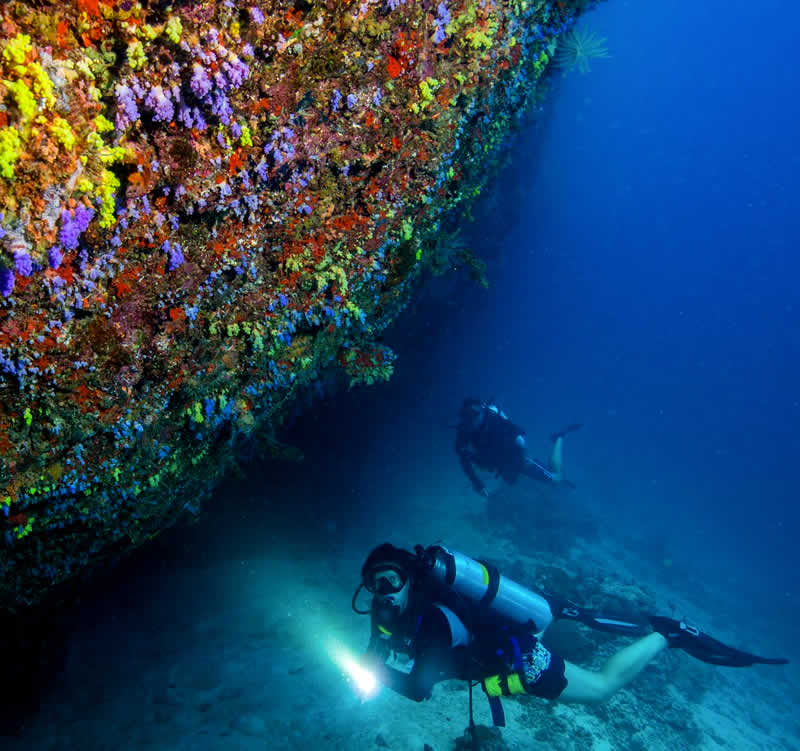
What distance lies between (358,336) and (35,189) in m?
2.40

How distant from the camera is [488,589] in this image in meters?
4.84

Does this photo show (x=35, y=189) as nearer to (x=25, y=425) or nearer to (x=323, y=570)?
(x=25, y=425)

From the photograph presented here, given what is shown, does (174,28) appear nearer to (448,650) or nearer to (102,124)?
(102,124)

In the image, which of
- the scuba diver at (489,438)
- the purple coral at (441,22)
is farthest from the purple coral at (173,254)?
the scuba diver at (489,438)

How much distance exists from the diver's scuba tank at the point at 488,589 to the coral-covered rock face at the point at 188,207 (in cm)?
287

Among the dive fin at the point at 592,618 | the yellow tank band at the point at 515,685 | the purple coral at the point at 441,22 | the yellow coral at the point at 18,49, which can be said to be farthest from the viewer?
the dive fin at the point at 592,618

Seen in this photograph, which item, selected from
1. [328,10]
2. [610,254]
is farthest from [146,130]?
[610,254]

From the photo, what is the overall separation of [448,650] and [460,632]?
21 cm

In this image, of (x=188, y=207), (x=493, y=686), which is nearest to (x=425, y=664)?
(x=493, y=686)

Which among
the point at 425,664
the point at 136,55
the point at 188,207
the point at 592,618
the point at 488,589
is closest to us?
the point at 136,55

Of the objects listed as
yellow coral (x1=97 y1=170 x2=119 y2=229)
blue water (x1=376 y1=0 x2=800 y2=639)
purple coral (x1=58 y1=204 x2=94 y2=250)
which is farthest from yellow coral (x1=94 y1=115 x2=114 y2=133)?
blue water (x1=376 y1=0 x2=800 y2=639)

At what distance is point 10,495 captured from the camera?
5.67 feet

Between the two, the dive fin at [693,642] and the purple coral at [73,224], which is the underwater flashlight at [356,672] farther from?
the purple coral at [73,224]

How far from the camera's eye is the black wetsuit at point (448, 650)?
12.9 ft
